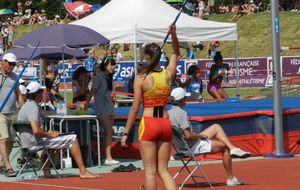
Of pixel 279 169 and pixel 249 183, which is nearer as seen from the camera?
pixel 249 183

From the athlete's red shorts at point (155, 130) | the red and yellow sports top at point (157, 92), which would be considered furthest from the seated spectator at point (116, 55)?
the athlete's red shorts at point (155, 130)

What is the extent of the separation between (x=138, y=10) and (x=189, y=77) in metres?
2.18

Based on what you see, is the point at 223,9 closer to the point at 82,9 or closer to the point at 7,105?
the point at 82,9

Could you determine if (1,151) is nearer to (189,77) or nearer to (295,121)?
(295,121)

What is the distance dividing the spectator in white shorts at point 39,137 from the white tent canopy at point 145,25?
6.44m

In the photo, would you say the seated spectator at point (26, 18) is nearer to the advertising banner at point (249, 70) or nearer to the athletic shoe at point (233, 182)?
the advertising banner at point (249, 70)

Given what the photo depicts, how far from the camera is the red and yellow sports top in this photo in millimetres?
10258

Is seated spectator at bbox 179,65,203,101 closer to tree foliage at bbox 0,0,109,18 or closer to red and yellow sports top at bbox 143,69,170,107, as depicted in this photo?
red and yellow sports top at bbox 143,69,170,107

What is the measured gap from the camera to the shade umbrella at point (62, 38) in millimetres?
17281

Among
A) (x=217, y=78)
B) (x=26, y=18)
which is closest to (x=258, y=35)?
(x=26, y=18)

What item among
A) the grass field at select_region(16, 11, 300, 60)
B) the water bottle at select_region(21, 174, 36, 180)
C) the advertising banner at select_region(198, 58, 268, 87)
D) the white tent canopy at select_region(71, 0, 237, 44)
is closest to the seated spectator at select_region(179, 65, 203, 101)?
the white tent canopy at select_region(71, 0, 237, 44)

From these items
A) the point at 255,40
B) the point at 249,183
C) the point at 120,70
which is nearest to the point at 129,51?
the point at 255,40

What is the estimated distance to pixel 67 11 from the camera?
58562 millimetres

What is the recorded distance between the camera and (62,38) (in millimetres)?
17312
